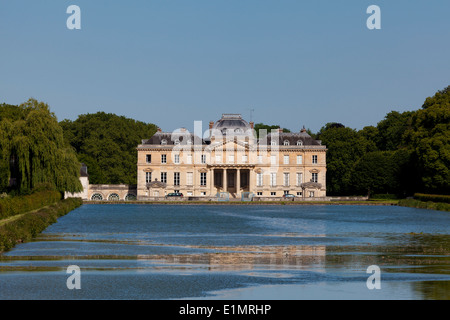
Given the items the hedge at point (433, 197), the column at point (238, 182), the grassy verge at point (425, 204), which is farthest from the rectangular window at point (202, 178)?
the hedge at point (433, 197)

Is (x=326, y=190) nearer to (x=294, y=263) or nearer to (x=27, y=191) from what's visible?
(x=27, y=191)

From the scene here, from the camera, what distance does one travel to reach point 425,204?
65.1m

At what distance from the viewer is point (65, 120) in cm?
10050

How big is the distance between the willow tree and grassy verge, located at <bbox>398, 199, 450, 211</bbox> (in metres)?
28.9

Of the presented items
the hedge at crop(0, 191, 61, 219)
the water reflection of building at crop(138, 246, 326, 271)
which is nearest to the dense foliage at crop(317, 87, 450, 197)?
the hedge at crop(0, 191, 61, 219)

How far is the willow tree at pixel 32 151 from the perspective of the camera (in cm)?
4459

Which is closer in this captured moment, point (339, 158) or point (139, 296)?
point (139, 296)

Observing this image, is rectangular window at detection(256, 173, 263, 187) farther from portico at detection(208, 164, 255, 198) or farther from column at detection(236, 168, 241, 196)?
column at detection(236, 168, 241, 196)

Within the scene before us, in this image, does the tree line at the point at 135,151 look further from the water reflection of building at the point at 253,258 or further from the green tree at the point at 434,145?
the water reflection of building at the point at 253,258

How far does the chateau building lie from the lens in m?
A: 86.6
